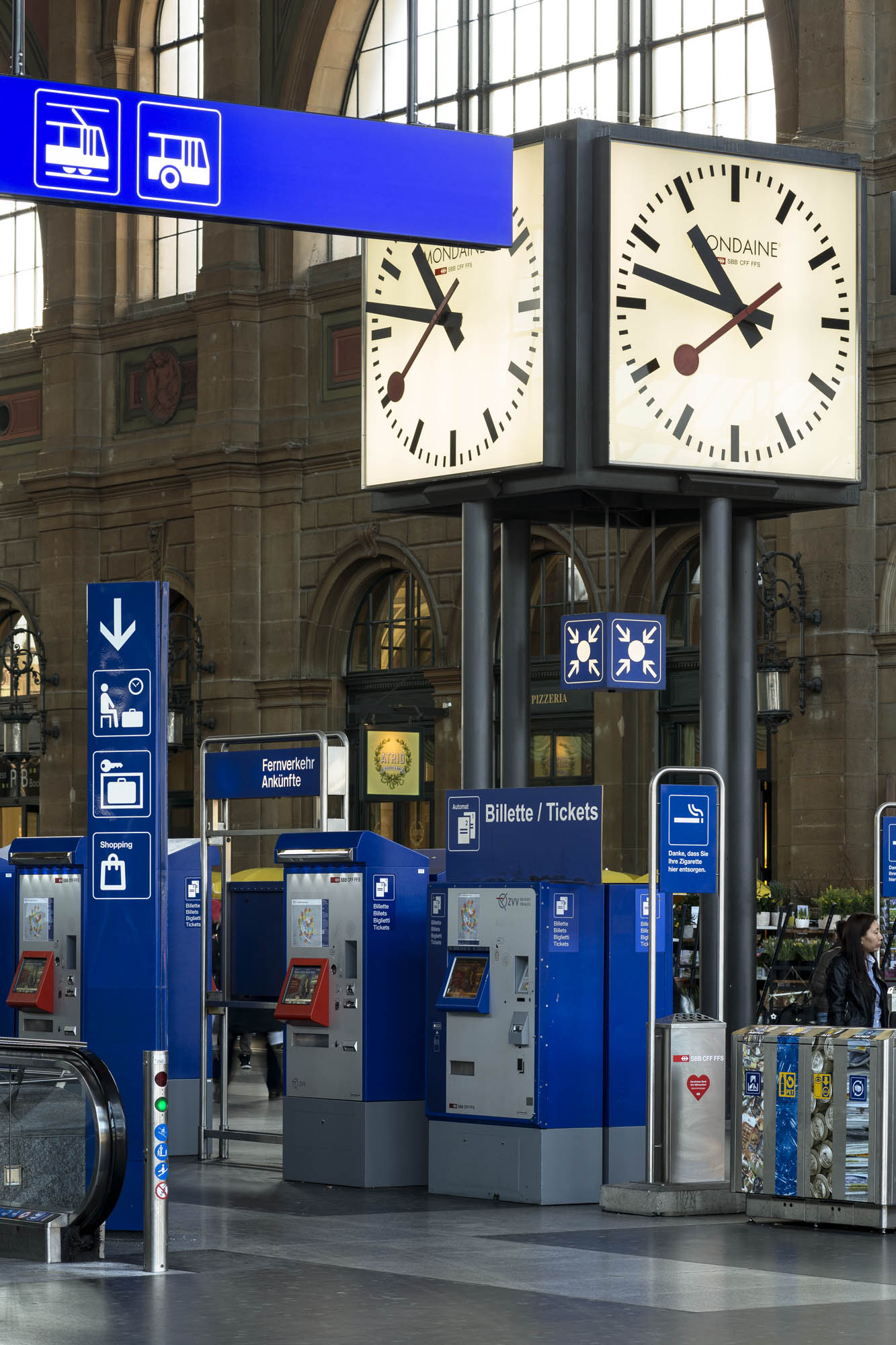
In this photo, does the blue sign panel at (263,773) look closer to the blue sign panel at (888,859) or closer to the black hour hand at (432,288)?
the black hour hand at (432,288)

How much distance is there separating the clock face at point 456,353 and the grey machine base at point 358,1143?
4.95m

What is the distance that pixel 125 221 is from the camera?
38.7 meters

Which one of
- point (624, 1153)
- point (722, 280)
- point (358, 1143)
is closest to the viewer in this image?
point (624, 1153)

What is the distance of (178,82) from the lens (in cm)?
3834

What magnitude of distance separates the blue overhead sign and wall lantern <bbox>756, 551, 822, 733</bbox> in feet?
50.9

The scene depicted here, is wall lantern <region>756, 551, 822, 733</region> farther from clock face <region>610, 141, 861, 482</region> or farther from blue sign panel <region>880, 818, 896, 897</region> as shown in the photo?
clock face <region>610, 141, 861, 482</region>

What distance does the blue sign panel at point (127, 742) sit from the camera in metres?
13.0

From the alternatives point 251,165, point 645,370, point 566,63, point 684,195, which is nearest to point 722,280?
point 684,195

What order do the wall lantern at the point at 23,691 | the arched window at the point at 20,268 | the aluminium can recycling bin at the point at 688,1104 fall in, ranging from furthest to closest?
the arched window at the point at 20,268 < the wall lantern at the point at 23,691 < the aluminium can recycling bin at the point at 688,1104

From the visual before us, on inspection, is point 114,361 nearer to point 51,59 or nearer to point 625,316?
point 51,59

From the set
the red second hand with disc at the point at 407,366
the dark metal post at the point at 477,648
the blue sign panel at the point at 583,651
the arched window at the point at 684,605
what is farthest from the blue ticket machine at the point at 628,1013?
the arched window at the point at 684,605

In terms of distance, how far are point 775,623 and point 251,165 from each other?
17.6 meters

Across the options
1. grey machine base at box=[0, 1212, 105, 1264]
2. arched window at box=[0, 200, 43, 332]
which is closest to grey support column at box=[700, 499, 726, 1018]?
grey machine base at box=[0, 1212, 105, 1264]

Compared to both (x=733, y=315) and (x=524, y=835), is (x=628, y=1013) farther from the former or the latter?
(x=733, y=315)
